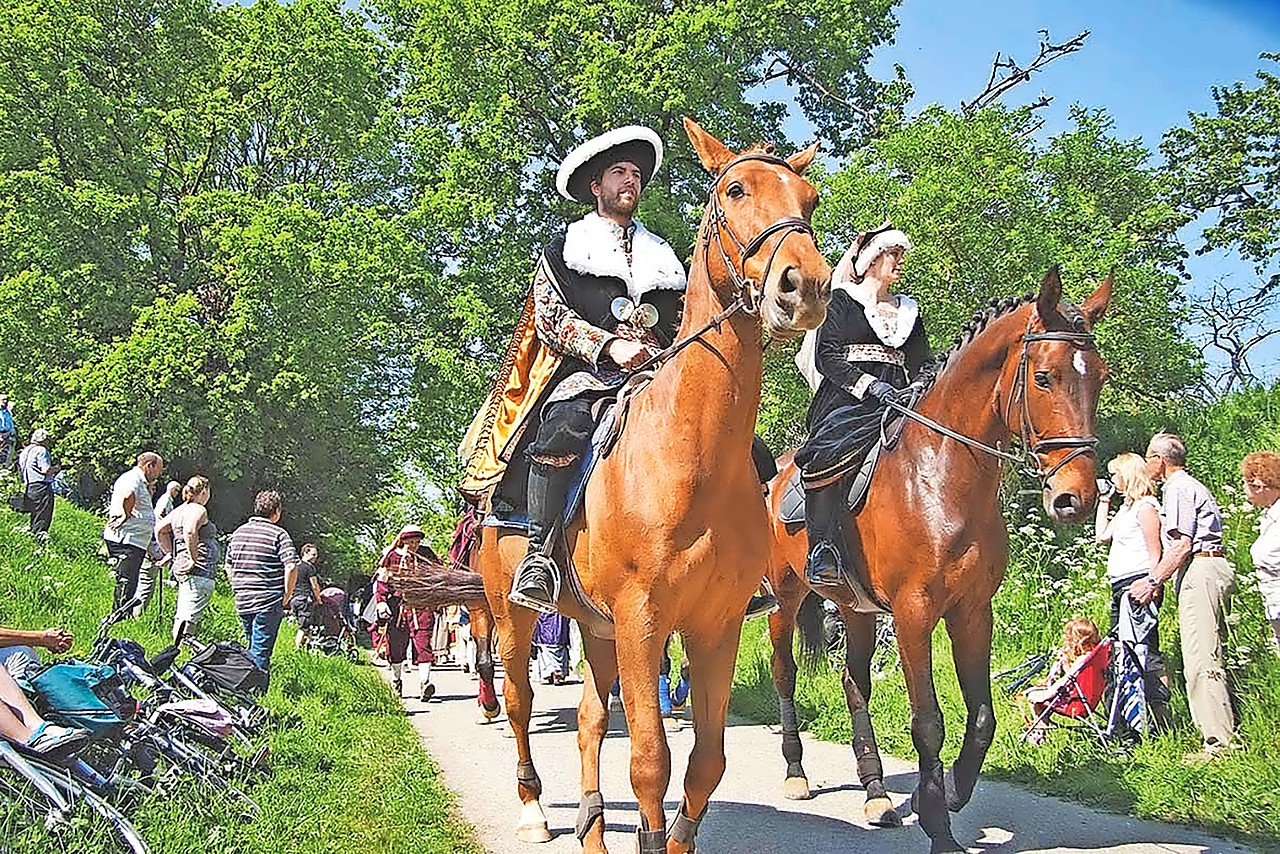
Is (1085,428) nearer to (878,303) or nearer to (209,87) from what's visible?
(878,303)

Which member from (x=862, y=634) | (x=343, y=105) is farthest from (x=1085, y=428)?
(x=343, y=105)

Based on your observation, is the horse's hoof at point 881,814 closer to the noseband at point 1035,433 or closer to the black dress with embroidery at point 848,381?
the black dress with embroidery at point 848,381

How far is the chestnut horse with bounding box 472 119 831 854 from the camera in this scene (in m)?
4.83

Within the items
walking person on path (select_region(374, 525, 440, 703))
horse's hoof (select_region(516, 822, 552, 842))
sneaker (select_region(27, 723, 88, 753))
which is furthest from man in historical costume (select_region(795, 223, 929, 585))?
walking person on path (select_region(374, 525, 440, 703))

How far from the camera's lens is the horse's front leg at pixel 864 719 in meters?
7.14

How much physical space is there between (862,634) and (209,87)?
2645 cm

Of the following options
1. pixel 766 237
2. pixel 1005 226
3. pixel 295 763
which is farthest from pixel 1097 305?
pixel 1005 226

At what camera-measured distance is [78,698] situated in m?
6.23

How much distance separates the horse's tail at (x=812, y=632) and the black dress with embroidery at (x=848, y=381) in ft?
11.1

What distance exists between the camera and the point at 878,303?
26.1 ft

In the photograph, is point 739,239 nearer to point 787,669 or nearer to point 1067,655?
point 787,669

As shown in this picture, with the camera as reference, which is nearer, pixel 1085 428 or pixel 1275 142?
pixel 1085 428

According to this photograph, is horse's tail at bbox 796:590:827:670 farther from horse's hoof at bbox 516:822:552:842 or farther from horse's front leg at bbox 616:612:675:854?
horse's front leg at bbox 616:612:675:854

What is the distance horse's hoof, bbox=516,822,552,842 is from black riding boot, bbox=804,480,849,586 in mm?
2231
